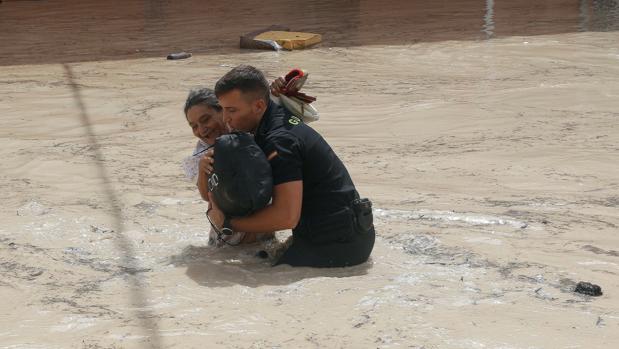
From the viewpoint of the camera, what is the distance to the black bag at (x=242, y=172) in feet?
13.6

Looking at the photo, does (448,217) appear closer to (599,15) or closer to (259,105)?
(259,105)

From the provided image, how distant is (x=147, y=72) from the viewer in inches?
394

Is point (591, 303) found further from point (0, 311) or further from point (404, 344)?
point (0, 311)

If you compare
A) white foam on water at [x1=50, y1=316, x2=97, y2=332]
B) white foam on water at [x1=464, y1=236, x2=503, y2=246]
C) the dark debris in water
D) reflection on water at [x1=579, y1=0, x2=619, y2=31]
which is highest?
white foam on water at [x1=50, y1=316, x2=97, y2=332]

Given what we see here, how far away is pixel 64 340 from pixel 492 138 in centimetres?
428

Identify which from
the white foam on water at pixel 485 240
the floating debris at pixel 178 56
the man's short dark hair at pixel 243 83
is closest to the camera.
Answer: the man's short dark hair at pixel 243 83

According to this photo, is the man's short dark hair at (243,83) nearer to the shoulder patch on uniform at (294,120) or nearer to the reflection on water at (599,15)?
the shoulder patch on uniform at (294,120)

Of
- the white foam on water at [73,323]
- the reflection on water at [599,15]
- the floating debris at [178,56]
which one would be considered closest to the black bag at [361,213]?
the white foam on water at [73,323]

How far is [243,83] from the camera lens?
422 centimetres

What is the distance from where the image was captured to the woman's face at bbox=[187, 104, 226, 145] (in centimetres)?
462

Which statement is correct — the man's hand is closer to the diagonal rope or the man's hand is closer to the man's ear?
the man's ear

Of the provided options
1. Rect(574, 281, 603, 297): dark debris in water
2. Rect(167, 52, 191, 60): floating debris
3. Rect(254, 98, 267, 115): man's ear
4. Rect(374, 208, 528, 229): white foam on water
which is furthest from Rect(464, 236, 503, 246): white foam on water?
Rect(167, 52, 191, 60): floating debris

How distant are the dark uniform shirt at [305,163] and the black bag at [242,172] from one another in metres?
0.08

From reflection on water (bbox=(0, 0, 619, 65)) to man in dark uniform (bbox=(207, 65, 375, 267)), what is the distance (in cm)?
699
